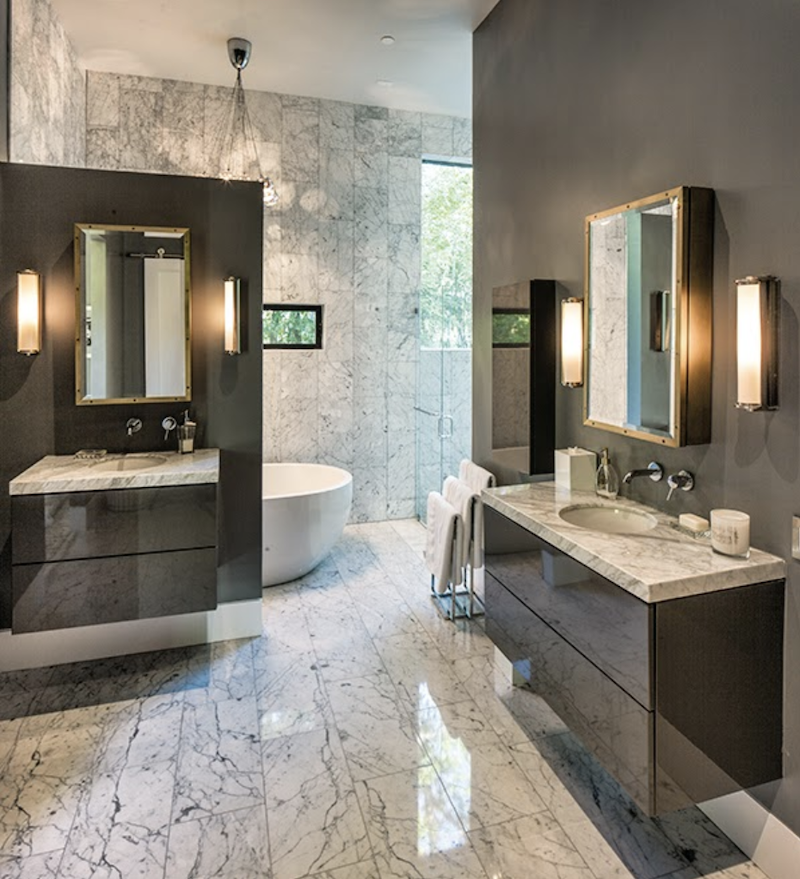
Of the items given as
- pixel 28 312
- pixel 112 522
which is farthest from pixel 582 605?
pixel 28 312

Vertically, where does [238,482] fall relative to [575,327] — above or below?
below

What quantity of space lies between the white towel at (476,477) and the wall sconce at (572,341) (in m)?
0.82

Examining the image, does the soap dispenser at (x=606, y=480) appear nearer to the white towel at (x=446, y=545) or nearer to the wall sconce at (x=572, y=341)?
the wall sconce at (x=572, y=341)

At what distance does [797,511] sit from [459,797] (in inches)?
55.9

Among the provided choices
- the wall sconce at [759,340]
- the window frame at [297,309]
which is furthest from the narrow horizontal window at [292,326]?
the wall sconce at [759,340]

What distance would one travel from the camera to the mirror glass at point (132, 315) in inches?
119

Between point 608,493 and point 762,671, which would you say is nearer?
point 762,671

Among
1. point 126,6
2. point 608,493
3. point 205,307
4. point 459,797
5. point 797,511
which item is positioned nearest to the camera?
point 797,511

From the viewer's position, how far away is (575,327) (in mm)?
2633

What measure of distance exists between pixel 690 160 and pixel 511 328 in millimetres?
1190

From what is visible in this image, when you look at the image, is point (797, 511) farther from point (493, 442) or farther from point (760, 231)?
point (493, 442)

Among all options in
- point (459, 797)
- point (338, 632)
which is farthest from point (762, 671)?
point (338, 632)

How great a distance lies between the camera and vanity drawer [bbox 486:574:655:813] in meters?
1.65

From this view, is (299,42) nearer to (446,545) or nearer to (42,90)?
(42,90)
